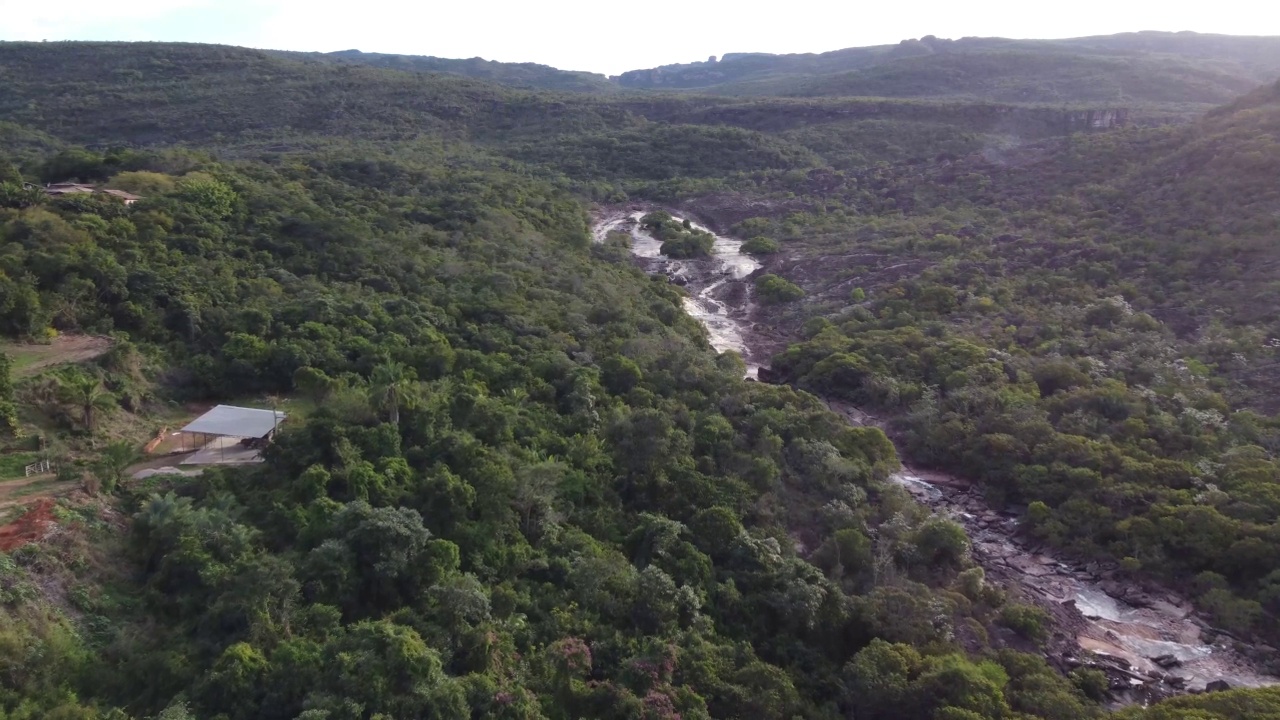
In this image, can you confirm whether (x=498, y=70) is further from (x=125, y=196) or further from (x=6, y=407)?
(x=6, y=407)

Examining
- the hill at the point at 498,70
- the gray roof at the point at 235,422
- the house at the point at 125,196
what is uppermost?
the hill at the point at 498,70

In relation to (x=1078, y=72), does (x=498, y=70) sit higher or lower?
higher

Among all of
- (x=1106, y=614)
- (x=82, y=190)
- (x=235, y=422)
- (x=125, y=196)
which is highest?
(x=82, y=190)

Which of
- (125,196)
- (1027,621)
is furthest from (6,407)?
(1027,621)

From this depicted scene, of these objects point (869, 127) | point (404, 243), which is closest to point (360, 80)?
point (869, 127)

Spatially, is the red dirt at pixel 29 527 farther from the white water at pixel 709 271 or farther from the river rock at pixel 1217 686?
the white water at pixel 709 271

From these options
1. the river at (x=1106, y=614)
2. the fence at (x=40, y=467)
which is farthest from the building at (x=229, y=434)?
the river at (x=1106, y=614)

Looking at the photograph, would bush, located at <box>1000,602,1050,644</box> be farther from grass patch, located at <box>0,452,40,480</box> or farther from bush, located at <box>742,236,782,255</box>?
bush, located at <box>742,236,782,255</box>

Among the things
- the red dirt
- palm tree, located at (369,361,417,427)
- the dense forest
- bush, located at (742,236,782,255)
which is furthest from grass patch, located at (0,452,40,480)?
bush, located at (742,236,782,255)
